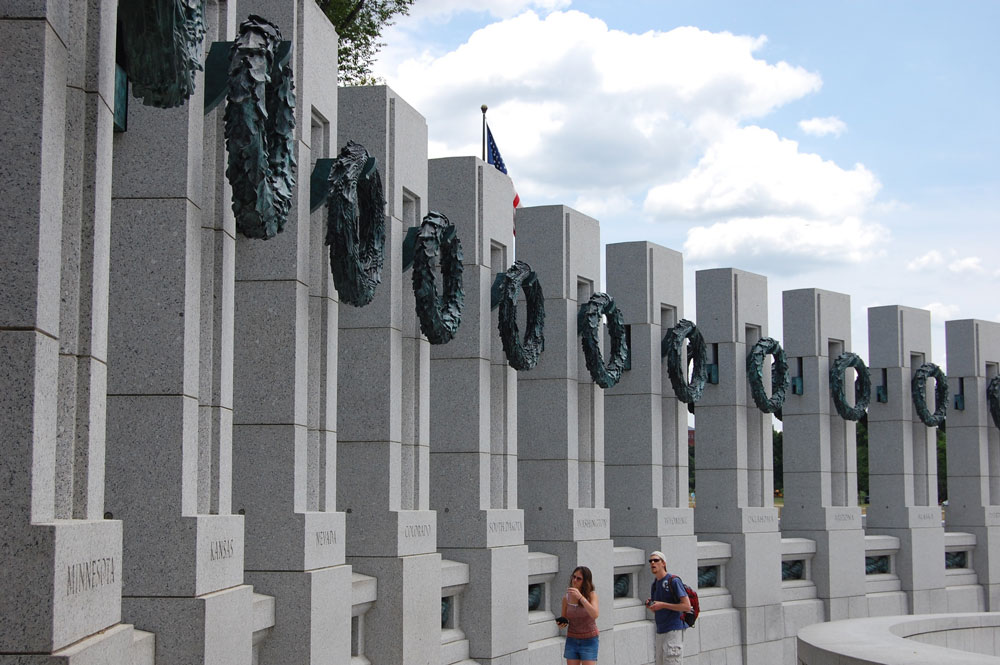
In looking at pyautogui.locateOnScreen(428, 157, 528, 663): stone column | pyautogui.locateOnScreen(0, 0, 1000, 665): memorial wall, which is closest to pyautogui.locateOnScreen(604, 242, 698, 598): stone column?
pyautogui.locateOnScreen(0, 0, 1000, 665): memorial wall

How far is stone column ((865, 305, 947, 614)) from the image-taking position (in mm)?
33000

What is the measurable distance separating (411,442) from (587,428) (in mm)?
6711

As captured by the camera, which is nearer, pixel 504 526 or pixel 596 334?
pixel 504 526

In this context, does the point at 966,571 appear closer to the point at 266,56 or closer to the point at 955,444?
the point at 955,444

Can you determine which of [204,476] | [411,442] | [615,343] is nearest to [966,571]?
[615,343]

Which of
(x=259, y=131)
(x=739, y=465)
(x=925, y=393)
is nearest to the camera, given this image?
(x=259, y=131)

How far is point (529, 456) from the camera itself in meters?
23.0

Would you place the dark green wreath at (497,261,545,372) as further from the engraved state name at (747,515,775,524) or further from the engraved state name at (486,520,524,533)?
the engraved state name at (747,515,775,524)

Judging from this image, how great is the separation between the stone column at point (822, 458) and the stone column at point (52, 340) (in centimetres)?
2406

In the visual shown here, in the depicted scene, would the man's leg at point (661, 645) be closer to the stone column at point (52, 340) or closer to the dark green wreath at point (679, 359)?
the dark green wreath at point (679, 359)

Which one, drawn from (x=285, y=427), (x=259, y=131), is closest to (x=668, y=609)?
(x=285, y=427)

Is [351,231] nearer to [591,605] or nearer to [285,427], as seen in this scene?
[285,427]

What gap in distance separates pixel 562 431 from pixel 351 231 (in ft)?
29.1

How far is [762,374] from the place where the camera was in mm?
29359
